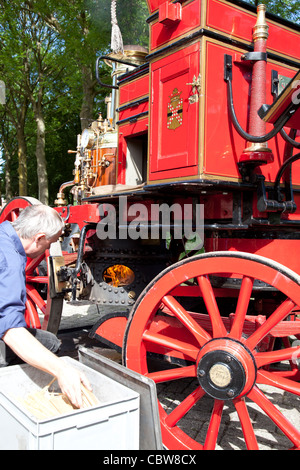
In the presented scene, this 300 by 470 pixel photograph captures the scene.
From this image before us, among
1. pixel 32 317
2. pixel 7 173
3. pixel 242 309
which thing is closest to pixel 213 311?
pixel 242 309

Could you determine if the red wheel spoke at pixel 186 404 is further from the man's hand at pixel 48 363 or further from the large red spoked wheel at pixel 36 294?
the large red spoked wheel at pixel 36 294

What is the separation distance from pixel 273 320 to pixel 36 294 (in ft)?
8.83

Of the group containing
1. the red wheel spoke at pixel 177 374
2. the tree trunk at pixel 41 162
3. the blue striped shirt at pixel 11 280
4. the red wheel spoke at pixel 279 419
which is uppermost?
the tree trunk at pixel 41 162

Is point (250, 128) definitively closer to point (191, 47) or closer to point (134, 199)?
point (191, 47)

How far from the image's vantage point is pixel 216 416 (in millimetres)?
2012

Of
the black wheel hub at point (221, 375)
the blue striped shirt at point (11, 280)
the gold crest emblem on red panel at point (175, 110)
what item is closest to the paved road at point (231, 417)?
the black wheel hub at point (221, 375)

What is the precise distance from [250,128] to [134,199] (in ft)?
3.55

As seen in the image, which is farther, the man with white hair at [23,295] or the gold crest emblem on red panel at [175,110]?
the gold crest emblem on red panel at [175,110]

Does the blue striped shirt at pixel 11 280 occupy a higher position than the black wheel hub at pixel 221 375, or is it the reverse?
the blue striped shirt at pixel 11 280

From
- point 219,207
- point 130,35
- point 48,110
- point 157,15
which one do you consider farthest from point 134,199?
point 48,110

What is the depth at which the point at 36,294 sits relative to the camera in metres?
4.02

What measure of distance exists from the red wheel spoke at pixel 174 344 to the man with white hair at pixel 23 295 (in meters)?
0.57

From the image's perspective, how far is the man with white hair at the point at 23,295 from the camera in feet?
5.20

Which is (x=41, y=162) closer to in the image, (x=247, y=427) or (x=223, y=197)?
(x=223, y=197)
